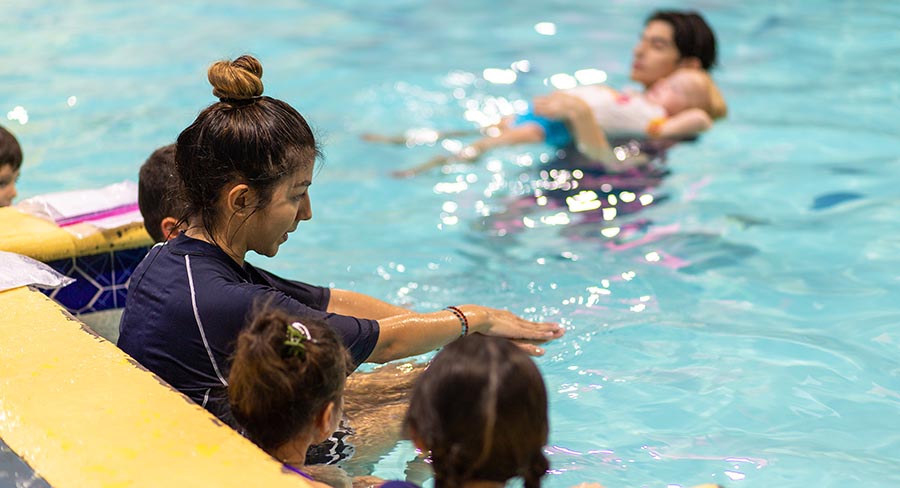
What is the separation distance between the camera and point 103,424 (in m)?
2.44

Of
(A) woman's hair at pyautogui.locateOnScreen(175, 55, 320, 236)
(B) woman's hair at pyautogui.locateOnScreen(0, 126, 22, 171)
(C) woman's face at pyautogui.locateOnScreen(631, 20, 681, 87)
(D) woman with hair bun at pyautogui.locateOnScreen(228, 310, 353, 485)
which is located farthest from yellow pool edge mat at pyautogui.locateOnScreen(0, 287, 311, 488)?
(C) woman's face at pyautogui.locateOnScreen(631, 20, 681, 87)

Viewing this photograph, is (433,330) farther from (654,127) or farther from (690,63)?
(690,63)

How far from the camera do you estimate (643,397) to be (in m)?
3.66

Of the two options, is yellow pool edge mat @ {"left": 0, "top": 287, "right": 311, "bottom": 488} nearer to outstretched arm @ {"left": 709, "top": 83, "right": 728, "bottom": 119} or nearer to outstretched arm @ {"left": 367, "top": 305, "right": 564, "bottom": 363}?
outstretched arm @ {"left": 367, "top": 305, "right": 564, "bottom": 363}

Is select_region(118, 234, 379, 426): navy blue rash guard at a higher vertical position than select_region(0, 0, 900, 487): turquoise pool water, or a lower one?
higher

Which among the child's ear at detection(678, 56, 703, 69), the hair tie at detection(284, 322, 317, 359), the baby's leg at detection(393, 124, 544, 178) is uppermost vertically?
the hair tie at detection(284, 322, 317, 359)

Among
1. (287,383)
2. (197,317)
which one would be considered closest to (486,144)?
(197,317)

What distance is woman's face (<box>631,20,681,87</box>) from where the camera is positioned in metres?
6.29

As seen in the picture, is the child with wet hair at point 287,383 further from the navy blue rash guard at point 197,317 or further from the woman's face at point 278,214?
the woman's face at point 278,214

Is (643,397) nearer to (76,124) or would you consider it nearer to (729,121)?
(729,121)

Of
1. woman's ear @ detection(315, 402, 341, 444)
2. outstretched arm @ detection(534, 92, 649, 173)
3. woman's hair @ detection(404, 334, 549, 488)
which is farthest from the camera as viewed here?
outstretched arm @ detection(534, 92, 649, 173)

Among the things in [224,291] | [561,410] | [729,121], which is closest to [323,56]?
[729,121]

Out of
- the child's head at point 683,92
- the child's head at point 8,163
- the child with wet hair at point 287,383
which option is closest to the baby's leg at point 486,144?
the child's head at point 683,92

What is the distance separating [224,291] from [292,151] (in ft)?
1.29
